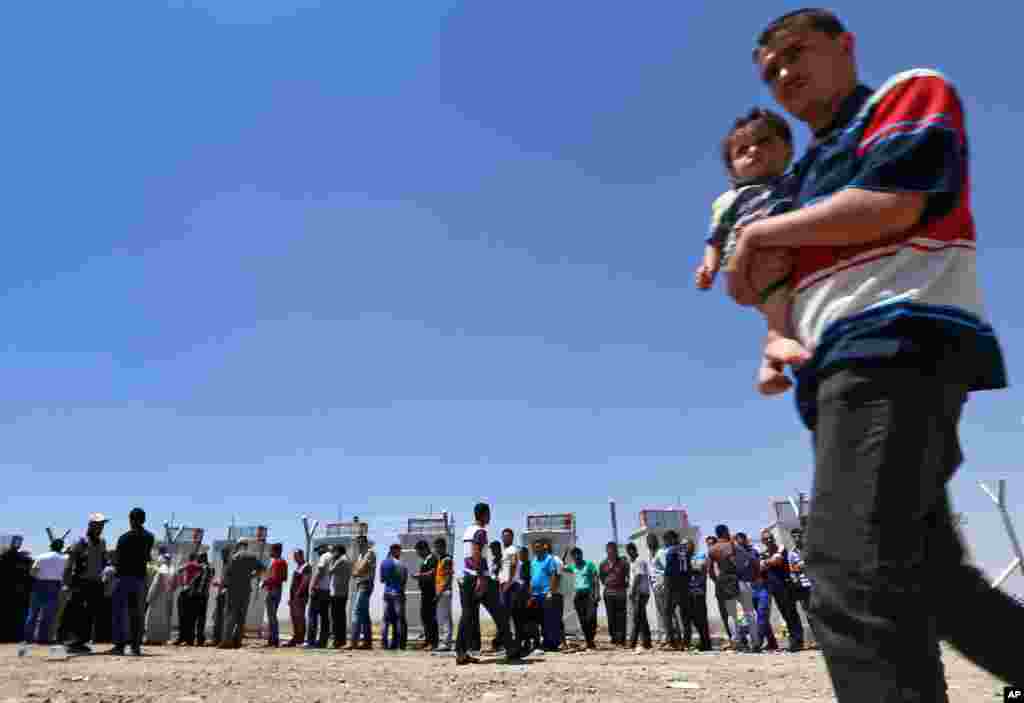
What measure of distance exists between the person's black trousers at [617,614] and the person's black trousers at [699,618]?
230 cm

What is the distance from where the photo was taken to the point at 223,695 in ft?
16.7

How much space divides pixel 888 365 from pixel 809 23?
0.98 metres

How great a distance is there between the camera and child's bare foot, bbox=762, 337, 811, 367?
1589mm

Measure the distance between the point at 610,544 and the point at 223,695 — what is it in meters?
10.1

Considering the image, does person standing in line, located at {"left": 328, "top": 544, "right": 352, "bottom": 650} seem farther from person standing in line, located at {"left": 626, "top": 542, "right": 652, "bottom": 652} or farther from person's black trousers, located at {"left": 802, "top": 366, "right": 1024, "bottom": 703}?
person's black trousers, located at {"left": 802, "top": 366, "right": 1024, "bottom": 703}

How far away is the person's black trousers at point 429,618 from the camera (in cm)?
1275

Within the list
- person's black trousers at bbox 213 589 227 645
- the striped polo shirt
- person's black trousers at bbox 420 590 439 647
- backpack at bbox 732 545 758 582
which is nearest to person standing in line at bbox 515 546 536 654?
person's black trousers at bbox 420 590 439 647

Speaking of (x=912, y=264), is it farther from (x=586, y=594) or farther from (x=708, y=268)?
(x=586, y=594)

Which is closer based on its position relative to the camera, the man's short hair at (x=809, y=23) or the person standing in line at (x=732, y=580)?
the man's short hair at (x=809, y=23)

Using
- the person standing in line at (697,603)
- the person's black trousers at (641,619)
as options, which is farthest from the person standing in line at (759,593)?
the person's black trousers at (641,619)

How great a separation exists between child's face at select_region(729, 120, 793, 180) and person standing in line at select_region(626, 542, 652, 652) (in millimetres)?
11509

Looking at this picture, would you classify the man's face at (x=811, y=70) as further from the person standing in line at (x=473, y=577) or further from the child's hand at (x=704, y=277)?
the person standing in line at (x=473, y=577)

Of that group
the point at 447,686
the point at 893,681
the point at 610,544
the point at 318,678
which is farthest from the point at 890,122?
the point at 610,544

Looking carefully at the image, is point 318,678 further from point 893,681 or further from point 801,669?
point 893,681
